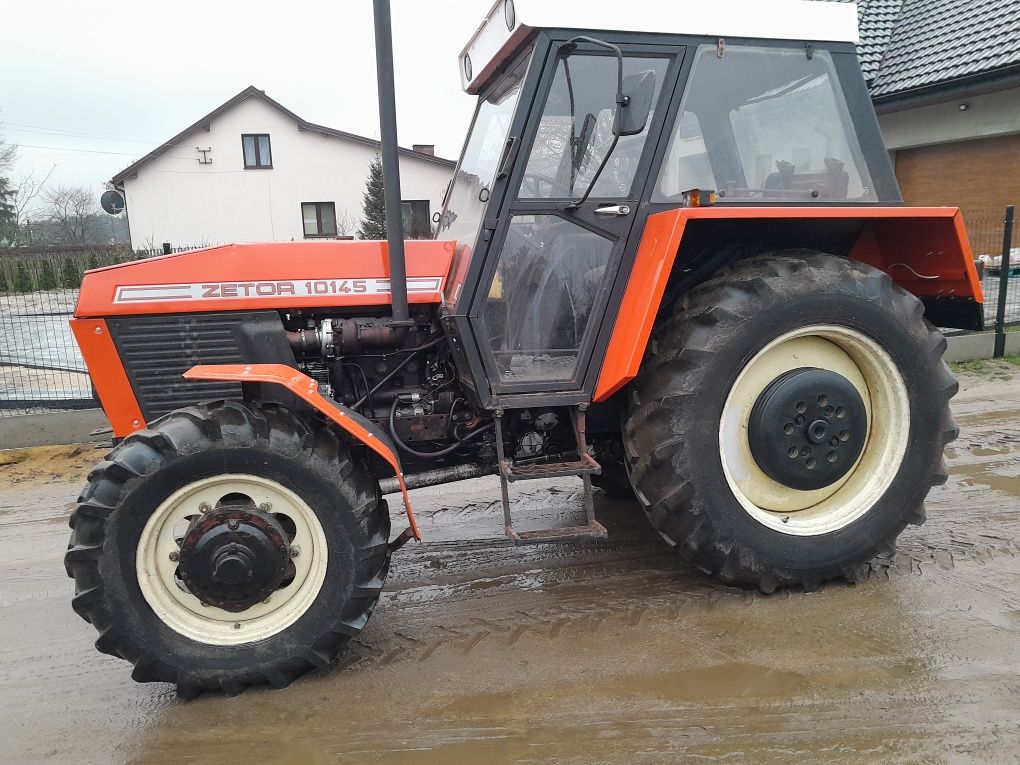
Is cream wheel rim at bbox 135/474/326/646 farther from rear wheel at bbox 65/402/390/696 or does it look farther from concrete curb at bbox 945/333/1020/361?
concrete curb at bbox 945/333/1020/361

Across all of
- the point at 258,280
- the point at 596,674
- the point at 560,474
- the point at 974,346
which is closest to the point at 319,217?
the point at 974,346

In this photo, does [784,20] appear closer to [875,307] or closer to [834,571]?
[875,307]

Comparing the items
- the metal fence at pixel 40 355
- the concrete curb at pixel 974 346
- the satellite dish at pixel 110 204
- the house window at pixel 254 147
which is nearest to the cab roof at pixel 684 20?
the metal fence at pixel 40 355

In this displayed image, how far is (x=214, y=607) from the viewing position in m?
2.53

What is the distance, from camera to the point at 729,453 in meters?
2.96

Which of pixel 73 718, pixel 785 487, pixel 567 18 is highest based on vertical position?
pixel 567 18

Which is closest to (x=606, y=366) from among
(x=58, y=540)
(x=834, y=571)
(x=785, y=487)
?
(x=785, y=487)

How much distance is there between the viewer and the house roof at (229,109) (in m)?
25.5

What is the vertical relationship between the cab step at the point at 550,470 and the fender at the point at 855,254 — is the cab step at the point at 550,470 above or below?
below

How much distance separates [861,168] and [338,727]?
9.76 ft

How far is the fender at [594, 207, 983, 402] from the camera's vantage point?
9.03ft

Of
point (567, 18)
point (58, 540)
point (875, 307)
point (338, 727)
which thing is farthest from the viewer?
point (58, 540)

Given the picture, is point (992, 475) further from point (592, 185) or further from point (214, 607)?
point (214, 607)

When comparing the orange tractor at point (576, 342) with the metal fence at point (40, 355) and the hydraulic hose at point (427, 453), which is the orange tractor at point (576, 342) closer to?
the hydraulic hose at point (427, 453)
